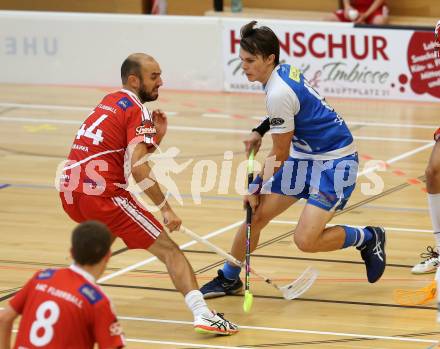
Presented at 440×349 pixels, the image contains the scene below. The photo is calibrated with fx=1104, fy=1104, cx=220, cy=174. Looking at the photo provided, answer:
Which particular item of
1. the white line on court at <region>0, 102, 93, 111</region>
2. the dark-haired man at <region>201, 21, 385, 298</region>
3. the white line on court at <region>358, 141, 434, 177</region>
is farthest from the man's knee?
the white line on court at <region>0, 102, 93, 111</region>

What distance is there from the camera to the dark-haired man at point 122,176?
7.41 m

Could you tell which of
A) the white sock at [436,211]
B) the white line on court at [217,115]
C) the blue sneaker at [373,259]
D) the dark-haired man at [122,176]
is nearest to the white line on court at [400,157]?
the white line on court at [217,115]

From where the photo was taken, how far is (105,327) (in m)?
5.00

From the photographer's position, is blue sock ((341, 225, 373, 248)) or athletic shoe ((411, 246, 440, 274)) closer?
blue sock ((341, 225, 373, 248))

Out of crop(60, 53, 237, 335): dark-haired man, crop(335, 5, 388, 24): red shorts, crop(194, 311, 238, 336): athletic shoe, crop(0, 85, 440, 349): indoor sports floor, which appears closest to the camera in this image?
crop(194, 311, 238, 336): athletic shoe

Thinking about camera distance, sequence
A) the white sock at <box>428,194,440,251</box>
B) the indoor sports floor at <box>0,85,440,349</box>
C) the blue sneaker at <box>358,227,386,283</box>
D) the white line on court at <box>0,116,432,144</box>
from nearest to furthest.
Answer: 1. the indoor sports floor at <box>0,85,440,349</box>
2. the blue sneaker at <box>358,227,386,283</box>
3. the white sock at <box>428,194,440,251</box>
4. the white line on court at <box>0,116,432,144</box>

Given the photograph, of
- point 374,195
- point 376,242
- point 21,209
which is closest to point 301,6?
point 374,195

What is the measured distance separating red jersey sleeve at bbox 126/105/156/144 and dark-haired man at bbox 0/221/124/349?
7.41 ft

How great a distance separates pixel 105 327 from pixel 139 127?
8.32 ft

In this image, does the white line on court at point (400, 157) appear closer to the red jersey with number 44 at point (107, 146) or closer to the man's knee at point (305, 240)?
the man's knee at point (305, 240)

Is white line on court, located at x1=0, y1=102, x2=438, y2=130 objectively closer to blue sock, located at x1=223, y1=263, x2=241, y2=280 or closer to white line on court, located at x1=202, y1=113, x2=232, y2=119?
white line on court, located at x1=202, y1=113, x2=232, y2=119

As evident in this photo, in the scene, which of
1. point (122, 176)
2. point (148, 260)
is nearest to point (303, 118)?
point (122, 176)

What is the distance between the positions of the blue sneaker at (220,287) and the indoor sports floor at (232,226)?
0.07 metres

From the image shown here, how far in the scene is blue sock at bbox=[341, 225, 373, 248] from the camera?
8.24m
